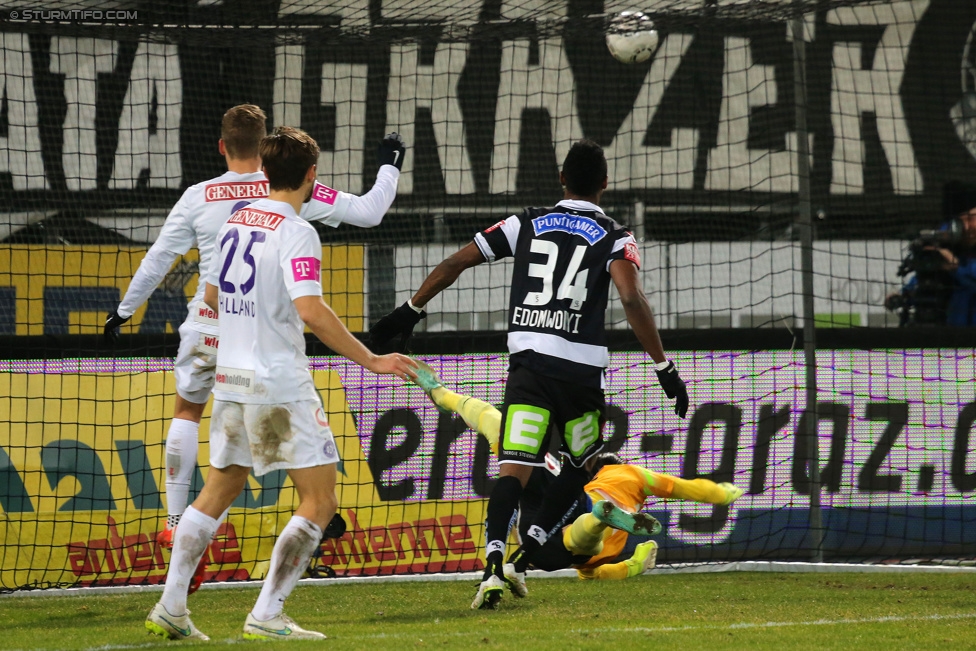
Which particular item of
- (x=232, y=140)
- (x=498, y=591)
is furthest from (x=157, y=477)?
(x=498, y=591)

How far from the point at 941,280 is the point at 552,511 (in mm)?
5150

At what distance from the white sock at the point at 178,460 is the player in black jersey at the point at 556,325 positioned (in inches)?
44.0

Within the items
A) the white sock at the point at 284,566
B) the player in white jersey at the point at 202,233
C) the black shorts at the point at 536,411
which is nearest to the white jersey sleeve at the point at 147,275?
the player in white jersey at the point at 202,233

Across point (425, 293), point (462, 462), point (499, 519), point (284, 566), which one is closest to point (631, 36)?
point (462, 462)

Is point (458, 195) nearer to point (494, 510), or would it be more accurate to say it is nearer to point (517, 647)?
point (494, 510)

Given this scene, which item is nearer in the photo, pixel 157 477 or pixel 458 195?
pixel 157 477

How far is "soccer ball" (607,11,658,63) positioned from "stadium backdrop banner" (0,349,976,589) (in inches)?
81.2

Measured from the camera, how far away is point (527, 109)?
11.3 meters

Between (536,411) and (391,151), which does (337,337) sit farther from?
(391,151)

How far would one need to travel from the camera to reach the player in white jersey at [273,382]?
4.24 meters

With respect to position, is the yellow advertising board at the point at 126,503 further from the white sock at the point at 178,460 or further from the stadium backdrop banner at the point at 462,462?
the white sock at the point at 178,460

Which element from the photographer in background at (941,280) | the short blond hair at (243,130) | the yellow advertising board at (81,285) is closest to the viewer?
the short blond hair at (243,130)

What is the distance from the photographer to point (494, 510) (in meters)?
5.40

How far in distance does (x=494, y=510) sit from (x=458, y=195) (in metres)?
5.24
